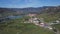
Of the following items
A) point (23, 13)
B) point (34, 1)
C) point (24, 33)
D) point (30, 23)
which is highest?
point (34, 1)

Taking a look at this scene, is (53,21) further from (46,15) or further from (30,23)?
(30,23)

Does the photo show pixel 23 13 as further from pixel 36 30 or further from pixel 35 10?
pixel 36 30

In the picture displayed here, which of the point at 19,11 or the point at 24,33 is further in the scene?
the point at 19,11

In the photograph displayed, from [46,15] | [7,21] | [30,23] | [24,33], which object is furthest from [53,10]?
[7,21]

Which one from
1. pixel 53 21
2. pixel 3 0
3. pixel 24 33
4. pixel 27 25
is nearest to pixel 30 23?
pixel 27 25

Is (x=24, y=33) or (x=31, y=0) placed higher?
(x=31, y=0)

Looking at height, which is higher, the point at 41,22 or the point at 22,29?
the point at 41,22
